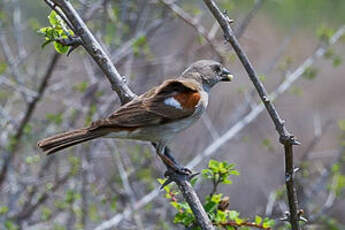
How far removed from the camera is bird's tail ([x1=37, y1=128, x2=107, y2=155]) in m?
3.72

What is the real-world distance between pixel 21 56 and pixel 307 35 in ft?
30.0

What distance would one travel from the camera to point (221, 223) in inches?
135

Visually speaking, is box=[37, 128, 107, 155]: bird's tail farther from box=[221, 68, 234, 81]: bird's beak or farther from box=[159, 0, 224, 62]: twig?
box=[221, 68, 234, 81]: bird's beak

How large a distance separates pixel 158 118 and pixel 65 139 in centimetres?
81

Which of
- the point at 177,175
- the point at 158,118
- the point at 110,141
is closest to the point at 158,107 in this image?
the point at 158,118

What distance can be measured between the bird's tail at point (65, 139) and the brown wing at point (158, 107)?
162mm

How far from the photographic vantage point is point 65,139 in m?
3.83

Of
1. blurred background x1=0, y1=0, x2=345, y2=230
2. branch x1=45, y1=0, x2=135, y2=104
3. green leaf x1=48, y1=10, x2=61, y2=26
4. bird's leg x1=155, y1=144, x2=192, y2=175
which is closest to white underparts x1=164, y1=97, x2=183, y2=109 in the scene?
bird's leg x1=155, y1=144, x2=192, y2=175

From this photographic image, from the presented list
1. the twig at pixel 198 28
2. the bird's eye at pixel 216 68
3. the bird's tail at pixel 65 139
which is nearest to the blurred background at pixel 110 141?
the twig at pixel 198 28

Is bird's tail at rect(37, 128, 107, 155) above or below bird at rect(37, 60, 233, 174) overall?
below

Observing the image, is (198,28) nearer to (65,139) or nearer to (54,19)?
(65,139)

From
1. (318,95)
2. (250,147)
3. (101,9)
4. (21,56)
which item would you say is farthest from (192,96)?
(318,95)

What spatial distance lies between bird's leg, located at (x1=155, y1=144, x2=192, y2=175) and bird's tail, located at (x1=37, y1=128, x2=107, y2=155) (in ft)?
1.42

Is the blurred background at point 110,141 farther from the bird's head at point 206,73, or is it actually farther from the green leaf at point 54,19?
the green leaf at point 54,19
